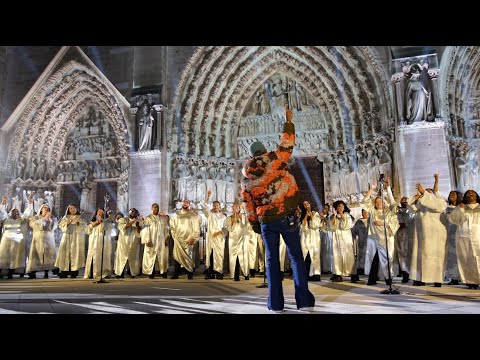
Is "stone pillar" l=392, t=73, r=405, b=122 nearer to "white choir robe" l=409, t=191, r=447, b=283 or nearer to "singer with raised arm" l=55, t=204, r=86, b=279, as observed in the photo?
"white choir robe" l=409, t=191, r=447, b=283

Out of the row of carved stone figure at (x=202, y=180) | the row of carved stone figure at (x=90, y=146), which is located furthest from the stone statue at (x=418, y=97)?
the row of carved stone figure at (x=90, y=146)

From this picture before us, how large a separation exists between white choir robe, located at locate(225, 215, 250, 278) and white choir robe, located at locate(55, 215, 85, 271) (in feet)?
12.1

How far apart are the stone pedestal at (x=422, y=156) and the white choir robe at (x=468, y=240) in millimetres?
3319

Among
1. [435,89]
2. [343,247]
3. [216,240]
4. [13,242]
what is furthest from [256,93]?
[13,242]

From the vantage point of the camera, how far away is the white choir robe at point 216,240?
7.93 meters

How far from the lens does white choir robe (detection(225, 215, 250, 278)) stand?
764 centimetres

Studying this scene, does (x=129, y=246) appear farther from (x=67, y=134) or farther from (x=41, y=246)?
(x=67, y=134)

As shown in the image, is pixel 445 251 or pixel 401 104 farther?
pixel 401 104

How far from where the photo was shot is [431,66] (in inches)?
375

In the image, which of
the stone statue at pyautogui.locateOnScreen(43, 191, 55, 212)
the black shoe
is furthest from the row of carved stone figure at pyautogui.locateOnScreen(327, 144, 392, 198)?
the stone statue at pyautogui.locateOnScreen(43, 191, 55, 212)
